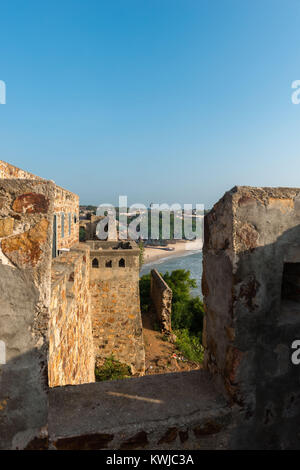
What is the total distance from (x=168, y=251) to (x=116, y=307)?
5267 centimetres

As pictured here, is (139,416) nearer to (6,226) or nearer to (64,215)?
(6,226)

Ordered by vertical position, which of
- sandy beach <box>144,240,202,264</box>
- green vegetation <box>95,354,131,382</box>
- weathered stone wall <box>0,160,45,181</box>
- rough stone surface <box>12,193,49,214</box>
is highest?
weathered stone wall <box>0,160,45,181</box>

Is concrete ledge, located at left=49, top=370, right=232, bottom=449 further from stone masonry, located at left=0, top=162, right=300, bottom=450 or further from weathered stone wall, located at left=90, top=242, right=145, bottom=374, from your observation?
weathered stone wall, located at left=90, top=242, right=145, bottom=374

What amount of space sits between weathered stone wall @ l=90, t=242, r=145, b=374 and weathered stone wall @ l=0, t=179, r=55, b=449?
7460mm

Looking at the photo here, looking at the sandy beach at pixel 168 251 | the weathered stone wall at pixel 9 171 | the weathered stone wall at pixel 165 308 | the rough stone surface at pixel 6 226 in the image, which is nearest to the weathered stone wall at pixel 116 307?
the weathered stone wall at pixel 9 171

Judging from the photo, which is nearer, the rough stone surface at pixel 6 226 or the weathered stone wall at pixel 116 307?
the rough stone surface at pixel 6 226

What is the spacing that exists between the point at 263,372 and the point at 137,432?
2.91 ft

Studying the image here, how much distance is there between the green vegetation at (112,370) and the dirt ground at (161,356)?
996 millimetres

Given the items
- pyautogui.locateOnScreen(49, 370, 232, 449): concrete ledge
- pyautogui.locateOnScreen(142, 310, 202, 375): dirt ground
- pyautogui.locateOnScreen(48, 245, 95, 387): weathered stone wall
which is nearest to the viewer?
pyautogui.locateOnScreen(49, 370, 232, 449): concrete ledge

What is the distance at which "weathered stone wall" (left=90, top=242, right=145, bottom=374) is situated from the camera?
888 cm

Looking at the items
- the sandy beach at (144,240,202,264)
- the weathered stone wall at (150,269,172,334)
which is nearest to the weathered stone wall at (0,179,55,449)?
the weathered stone wall at (150,269,172,334)

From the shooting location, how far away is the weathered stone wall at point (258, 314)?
1.79 metres

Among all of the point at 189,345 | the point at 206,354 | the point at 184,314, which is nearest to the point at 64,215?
the point at 189,345

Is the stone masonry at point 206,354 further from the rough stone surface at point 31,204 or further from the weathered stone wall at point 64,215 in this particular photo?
the weathered stone wall at point 64,215
